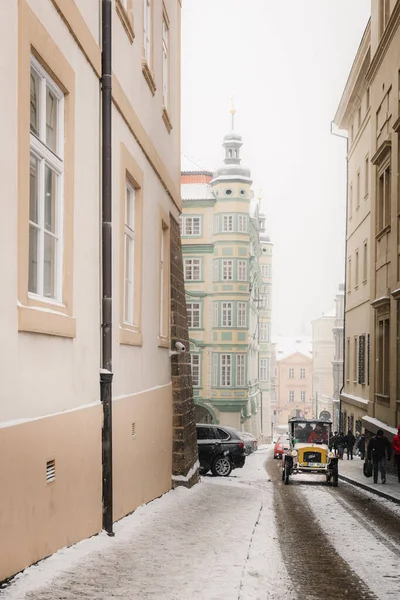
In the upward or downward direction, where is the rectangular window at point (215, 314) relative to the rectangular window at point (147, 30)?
downward

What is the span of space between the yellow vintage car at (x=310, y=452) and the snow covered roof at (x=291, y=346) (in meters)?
116

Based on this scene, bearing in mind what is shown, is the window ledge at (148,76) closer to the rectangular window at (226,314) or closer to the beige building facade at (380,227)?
the beige building facade at (380,227)

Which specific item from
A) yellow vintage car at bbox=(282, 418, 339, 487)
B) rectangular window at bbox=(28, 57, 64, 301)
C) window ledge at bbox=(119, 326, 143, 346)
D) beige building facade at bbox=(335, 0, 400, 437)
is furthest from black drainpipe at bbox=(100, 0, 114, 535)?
beige building facade at bbox=(335, 0, 400, 437)

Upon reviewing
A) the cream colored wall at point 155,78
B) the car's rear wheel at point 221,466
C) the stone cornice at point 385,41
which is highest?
the stone cornice at point 385,41

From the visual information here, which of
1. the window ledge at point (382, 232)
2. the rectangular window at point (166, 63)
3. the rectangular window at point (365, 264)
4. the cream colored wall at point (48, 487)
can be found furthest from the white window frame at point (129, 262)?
the rectangular window at point (365, 264)

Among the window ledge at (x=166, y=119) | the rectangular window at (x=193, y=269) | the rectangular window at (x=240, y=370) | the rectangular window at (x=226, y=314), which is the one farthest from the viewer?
the rectangular window at (x=193, y=269)

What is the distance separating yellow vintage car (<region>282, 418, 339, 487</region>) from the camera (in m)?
23.3

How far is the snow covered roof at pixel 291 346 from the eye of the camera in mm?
142875

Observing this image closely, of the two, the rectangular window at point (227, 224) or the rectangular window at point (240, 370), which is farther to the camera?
the rectangular window at point (227, 224)

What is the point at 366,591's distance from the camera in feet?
25.3

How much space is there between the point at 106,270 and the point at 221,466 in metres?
17.6

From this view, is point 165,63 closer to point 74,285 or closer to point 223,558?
point 74,285

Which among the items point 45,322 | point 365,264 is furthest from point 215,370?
point 45,322

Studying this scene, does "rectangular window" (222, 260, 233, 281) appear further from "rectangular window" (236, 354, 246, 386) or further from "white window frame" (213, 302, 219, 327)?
"rectangular window" (236, 354, 246, 386)
